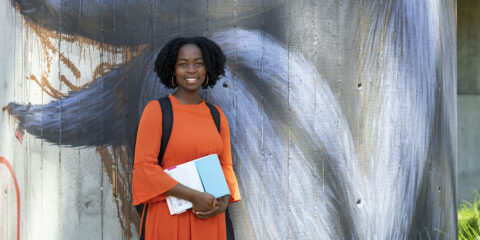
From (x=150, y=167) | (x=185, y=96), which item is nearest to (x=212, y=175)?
(x=150, y=167)

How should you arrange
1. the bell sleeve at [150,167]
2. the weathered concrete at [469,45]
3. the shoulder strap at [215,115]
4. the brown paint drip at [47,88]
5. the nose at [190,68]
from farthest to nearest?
the weathered concrete at [469,45], the brown paint drip at [47,88], the shoulder strap at [215,115], the nose at [190,68], the bell sleeve at [150,167]

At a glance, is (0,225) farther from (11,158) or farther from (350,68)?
(350,68)

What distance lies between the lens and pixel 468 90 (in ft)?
19.1

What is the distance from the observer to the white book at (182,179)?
2154 millimetres

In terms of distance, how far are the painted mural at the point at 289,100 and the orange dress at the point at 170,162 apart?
0.66 meters

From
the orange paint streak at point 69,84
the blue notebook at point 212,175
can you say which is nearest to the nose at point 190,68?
the blue notebook at point 212,175

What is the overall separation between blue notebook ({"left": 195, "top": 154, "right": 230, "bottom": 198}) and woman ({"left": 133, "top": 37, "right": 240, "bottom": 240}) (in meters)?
0.04

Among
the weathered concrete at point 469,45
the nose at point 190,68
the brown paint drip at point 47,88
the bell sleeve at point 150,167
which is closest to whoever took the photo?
the bell sleeve at point 150,167

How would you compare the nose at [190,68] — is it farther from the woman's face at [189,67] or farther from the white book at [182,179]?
the white book at [182,179]

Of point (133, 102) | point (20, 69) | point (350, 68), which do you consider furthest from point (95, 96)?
point (350, 68)

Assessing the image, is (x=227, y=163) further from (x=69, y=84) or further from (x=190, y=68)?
(x=69, y=84)

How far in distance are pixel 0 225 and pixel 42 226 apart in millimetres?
280

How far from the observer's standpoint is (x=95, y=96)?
2.83 meters

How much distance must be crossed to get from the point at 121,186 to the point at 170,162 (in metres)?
0.78
